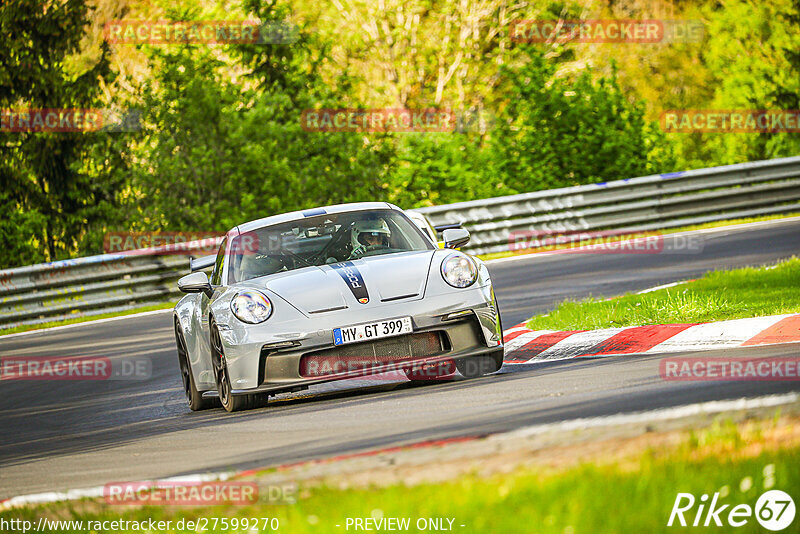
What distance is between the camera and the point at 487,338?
811cm

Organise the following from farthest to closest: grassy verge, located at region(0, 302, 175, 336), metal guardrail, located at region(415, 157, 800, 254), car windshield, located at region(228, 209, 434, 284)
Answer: metal guardrail, located at region(415, 157, 800, 254) → grassy verge, located at region(0, 302, 175, 336) → car windshield, located at region(228, 209, 434, 284)

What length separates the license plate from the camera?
7727mm

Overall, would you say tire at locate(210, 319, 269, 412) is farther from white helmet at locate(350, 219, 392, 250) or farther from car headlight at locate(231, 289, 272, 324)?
white helmet at locate(350, 219, 392, 250)

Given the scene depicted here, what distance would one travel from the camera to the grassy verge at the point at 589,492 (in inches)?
145

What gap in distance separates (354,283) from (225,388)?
117 centimetres

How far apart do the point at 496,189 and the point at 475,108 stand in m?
14.8

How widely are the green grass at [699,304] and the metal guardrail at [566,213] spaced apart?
756cm

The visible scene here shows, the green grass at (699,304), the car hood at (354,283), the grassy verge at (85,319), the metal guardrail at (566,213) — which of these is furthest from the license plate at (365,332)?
the metal guardrail at (566,213)

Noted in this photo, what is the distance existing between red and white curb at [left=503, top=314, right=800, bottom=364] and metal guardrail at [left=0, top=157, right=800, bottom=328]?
8639 mm

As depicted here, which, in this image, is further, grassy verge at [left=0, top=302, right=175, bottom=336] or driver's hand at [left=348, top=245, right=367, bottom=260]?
grassy verge at [left=0, top=302, right=175, bottom=336]

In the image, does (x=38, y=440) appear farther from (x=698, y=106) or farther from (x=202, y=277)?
(x=698, y=106)

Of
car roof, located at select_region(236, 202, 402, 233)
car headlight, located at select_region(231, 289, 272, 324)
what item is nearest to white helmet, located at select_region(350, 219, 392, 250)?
car roof, located at select_region(236, 202, 402, 233)

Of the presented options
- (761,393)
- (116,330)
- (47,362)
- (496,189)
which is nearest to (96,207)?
(496,189)

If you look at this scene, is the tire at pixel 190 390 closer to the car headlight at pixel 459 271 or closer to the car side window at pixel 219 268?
the car side window at pixel 219 268
